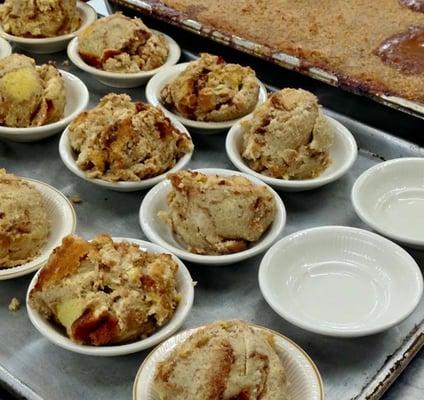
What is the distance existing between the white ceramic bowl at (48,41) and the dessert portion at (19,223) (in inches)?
54.8

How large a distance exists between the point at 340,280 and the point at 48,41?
2.13m

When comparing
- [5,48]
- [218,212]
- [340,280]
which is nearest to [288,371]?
[340,280]

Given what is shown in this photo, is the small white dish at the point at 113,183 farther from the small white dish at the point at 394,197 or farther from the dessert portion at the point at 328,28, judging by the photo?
the dessert portion at the point at 328,28

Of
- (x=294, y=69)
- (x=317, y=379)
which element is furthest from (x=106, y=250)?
(x=294, y=69)

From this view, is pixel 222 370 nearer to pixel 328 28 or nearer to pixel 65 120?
pixel 65 120

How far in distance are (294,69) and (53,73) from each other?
1056 mm

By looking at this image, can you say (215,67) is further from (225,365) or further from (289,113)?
(225,365)

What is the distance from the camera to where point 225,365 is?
5.64 ft

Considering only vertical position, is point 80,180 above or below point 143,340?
below

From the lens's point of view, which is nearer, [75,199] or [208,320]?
[208,320]

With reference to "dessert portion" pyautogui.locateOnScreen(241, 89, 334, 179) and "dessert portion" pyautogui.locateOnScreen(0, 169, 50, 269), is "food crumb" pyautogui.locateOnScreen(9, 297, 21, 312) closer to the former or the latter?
"dessert portion" pyautogui.locateOnScreen(0, 169, 50, 269)

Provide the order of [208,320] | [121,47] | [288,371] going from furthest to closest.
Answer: [121,47]
[208,320]
[288,371]

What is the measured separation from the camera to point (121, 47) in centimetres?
328

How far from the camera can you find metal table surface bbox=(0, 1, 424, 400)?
1.97 metres
